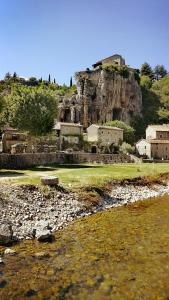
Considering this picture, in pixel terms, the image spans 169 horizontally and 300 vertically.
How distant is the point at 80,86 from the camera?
456 feet

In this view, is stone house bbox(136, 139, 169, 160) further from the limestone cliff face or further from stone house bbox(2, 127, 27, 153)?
stone house bbox(2, 127, 27, 153)

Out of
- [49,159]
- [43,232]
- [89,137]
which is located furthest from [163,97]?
[43,232]

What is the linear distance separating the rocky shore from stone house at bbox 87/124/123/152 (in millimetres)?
62468

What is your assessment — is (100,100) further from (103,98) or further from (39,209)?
(39,209)

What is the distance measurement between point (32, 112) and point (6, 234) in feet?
162

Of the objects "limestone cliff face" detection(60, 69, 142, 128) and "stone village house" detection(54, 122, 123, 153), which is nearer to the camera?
"stone village house" detection(54, 122, 123, 153)

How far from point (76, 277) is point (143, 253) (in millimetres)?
5988

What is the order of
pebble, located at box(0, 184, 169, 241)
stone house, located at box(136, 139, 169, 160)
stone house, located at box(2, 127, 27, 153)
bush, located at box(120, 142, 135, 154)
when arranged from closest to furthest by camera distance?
pebble, located at box(0, 184, 169, 241), stone house, located at box(2, 127, 27, 153), stone house, located at box(136, 139, 169, 160), bush, located at box(120, 142, 135, 154)

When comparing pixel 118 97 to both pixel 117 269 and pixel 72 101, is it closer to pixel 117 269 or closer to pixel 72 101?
pixel 72 101

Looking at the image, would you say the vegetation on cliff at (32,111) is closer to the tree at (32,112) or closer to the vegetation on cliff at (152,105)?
the tree at (32,112)

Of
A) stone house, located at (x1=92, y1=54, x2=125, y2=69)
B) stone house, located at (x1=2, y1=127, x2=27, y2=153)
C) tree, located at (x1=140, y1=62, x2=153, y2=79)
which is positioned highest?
tree, located at (x1=140, y1=62, x2=153, y2=79)

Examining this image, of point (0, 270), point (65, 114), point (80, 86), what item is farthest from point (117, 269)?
point (80, 86)

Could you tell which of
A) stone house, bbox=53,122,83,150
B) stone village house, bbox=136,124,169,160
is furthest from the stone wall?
stone house, bbox=53,122,83,150

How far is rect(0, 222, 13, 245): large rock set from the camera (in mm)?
23766
